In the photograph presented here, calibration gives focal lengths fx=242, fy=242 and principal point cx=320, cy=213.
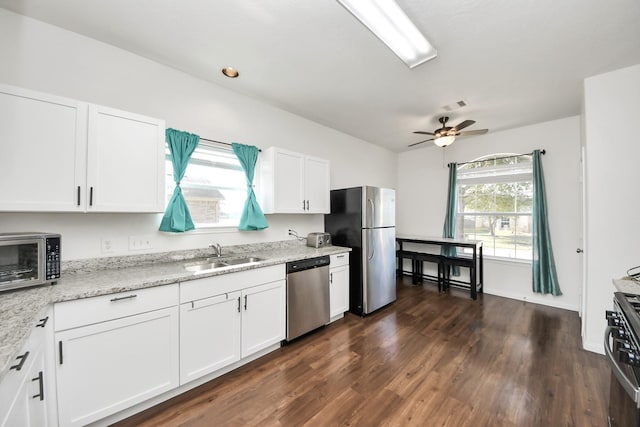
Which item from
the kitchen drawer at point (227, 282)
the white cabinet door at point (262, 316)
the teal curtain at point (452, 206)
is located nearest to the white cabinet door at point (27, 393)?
the kitchen drawer at point (227, 282)

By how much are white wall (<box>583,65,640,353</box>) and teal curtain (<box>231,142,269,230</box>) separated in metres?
3.37

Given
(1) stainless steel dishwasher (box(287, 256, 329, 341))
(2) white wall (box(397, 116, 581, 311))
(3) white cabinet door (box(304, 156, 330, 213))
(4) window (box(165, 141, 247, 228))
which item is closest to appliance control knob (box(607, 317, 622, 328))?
(1) stainless steel dishwasher (box(287, 256, 329, 341))

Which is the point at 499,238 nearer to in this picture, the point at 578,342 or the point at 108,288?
the point at 578,342

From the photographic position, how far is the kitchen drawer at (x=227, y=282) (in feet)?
5.90

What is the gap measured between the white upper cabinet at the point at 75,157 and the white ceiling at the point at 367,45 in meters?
0.70

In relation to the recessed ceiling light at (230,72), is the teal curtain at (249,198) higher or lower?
lower

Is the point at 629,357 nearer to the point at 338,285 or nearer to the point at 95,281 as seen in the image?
the point at 338,285

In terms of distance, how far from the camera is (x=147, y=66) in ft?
7.22

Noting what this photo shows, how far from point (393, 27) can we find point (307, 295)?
2445 millimetres

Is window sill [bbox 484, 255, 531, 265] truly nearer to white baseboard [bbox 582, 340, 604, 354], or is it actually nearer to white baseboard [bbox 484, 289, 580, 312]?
white baseboard [bbox 484, 289, 580, 312]

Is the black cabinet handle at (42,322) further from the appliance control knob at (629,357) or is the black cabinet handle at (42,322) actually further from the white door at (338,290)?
the appliance control knob at (629,357)

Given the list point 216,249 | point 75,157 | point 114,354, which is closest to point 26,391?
point 114,354

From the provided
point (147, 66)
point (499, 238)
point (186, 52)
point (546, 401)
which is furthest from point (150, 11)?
point (499, 238)

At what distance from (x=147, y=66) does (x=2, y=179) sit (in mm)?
1406
